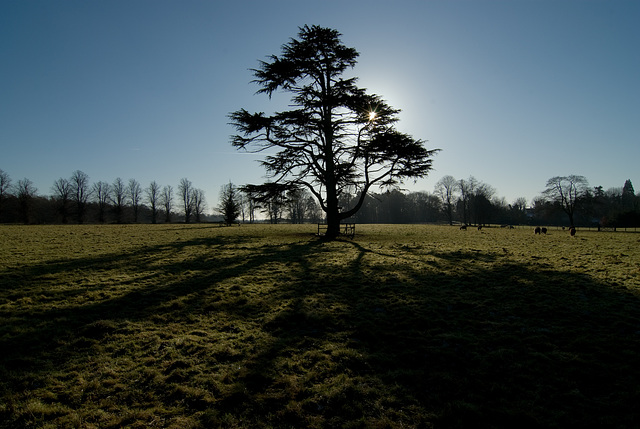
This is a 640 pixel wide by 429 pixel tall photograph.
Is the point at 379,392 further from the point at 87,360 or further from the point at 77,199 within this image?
the point at 77,199

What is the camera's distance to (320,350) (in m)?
5.33

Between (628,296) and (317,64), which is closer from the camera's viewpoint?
(628,296)

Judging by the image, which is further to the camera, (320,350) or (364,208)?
(364,208)

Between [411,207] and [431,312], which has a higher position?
[411,207]

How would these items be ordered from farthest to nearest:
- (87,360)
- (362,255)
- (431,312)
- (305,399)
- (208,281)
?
(362,255) → (208,281) → (431,312) → (87,360) → (305,399)

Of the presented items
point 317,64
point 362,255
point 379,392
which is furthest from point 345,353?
point 317,64

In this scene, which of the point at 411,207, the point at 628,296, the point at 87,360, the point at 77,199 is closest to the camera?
the point at 87,360

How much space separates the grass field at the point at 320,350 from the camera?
12.2ft

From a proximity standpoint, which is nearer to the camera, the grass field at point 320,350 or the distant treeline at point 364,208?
the grass field at point 320,350

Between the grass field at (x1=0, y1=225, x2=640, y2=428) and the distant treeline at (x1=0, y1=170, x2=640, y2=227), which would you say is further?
the distant treeline at (x1=0, y1=170, x2=640, y2=227)

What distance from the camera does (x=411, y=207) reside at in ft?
333

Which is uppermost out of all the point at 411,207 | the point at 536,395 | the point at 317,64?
the point at 317,64

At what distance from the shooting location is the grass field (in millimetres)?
3709

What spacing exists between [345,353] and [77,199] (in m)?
82.2
